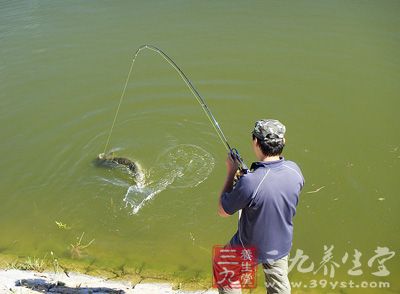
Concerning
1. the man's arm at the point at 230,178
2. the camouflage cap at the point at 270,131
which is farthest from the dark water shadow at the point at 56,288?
the camouflage cap at the point at 270,131

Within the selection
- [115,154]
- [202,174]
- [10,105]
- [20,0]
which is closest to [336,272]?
[202,174]

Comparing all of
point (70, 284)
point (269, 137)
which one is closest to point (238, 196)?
point (269, 137)

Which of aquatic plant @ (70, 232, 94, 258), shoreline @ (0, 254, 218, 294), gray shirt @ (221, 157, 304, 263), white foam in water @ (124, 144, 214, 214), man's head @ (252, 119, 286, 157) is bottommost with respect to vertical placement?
aquatic plant @ (70, 232, 94, 258)

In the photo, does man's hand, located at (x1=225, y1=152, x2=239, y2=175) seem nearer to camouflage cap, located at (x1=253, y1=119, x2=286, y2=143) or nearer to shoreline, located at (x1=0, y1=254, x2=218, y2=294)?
camouflage cap, located at (x1=253, y1=119, x2=286, y2=143)

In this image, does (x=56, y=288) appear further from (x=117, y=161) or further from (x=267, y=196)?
(x=267, y=196)

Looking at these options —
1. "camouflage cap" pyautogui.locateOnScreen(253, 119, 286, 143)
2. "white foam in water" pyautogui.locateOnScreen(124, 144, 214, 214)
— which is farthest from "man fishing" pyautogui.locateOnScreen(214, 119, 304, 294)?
"white foam in water" pyautogui.locateOnScreen(124, 144, 214, 214)

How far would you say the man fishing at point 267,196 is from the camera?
3512 mm

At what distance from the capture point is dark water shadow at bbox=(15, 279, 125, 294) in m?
5.15

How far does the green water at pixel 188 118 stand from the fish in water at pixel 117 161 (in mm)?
170

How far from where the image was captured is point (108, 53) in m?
11.6

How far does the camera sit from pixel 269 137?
3549 millimetres

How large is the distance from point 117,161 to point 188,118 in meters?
1.90

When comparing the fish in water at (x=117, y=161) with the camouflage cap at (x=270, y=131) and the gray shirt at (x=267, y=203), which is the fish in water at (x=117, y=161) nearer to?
the gray shirt at (x=267, y=203)

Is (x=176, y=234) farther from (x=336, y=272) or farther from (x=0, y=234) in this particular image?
(x=0, y=234)
